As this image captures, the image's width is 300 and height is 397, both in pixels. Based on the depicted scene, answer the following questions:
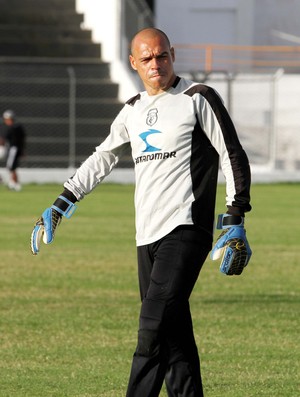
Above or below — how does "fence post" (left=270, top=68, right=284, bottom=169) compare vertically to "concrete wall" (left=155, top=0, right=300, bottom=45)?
below

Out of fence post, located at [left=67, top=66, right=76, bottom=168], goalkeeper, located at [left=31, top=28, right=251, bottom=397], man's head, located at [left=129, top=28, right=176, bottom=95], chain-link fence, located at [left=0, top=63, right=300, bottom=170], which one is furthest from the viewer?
chain-link fence, located at [left=0, top=63, right=300, bottom=170]

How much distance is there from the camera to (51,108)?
36.3 m

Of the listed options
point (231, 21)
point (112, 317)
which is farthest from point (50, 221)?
point (231, 21)

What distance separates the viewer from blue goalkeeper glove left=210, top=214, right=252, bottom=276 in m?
6.12

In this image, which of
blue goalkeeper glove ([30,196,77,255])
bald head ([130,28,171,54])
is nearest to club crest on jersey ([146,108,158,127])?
bald head ([130,28,171,54])

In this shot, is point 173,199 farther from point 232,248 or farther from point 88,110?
point 88,110

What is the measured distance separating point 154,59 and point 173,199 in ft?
2.33

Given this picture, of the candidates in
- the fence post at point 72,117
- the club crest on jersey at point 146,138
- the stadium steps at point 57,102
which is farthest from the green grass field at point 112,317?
the stadium steps at point 57,102

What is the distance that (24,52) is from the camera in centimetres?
3909

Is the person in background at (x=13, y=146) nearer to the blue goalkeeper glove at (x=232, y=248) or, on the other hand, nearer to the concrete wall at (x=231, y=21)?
the concrete wall at (x=231, y=21)

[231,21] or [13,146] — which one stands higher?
[231,21]

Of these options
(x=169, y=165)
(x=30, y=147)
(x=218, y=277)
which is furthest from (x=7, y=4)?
(x=169, y=165)

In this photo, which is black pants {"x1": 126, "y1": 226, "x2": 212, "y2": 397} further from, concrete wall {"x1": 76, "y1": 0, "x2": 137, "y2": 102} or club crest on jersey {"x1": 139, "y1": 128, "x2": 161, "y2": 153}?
concrete wall {"x1": 76, "y1": 0, "x2": 137, "y2": 102}

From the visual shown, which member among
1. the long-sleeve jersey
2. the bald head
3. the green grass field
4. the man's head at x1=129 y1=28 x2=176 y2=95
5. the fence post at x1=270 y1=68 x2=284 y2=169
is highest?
the bald head
